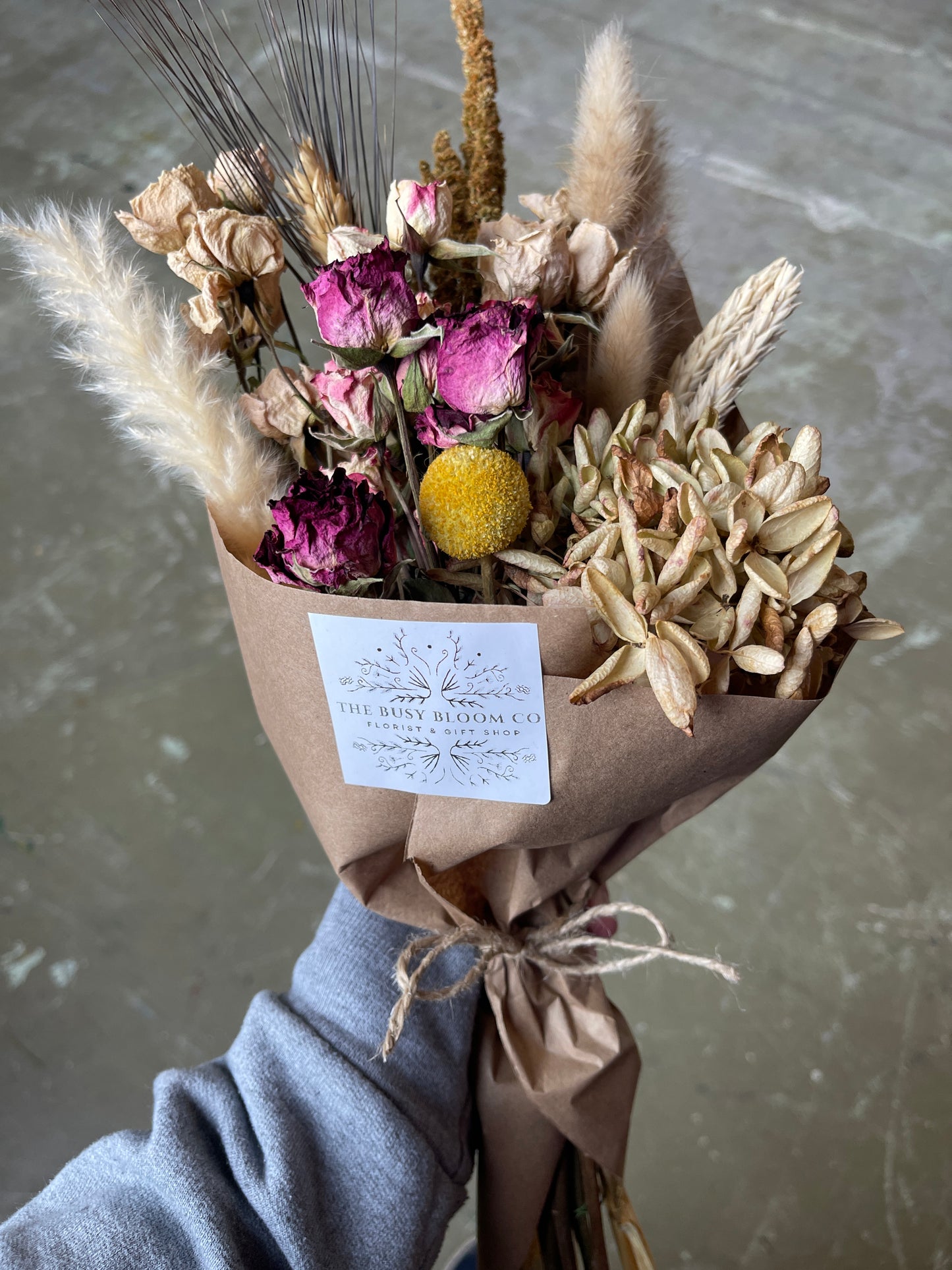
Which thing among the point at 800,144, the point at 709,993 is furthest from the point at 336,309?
the point at 800,144

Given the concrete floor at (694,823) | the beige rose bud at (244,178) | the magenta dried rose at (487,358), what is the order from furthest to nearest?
1. the concrete floor at (694,823)
2. the beige rose bud at (244,178)
3. the magenta dried rose at (487,358)

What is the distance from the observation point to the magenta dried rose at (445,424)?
0.47m

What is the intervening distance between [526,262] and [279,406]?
6.0 inches

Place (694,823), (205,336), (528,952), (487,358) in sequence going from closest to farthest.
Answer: (487,358), (205,336), (528,952), (694,823)

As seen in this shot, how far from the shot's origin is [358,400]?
19.3 inches

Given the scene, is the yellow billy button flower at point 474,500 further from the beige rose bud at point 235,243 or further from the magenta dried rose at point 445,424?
the beige rose bud at point 235,243

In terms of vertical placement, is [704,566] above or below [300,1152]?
above

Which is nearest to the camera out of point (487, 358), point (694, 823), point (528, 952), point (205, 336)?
point (487, 358)

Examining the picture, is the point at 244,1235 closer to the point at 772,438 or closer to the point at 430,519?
the point at 430,519

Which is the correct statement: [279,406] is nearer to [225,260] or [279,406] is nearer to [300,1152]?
[225,260]

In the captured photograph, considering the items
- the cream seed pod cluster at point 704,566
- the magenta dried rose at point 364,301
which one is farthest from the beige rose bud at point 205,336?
the cream seed pod cluster at point 704,566

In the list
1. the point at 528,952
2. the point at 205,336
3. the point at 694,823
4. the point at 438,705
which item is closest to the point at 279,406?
the point at 205,336

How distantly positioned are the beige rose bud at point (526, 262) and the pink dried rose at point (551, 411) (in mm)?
44

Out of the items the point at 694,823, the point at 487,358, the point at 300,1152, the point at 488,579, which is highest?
the point at 487,358
